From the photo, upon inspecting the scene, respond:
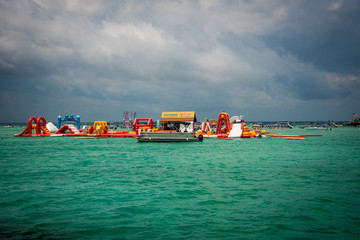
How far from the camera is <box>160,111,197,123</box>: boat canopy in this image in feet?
181

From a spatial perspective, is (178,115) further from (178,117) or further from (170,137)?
(170,137)

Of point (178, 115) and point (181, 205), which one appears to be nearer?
point (181, 205)

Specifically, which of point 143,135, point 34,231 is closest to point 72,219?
point 34,231

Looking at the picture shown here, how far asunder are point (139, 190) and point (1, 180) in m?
7.96

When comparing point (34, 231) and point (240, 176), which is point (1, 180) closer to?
point (34, 231)

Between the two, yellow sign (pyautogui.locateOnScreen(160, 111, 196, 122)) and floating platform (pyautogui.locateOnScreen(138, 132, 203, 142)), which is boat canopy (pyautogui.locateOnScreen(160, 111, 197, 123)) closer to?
yellow sign (pyautogui.locateOnScreen(160, 111, 196, 122))

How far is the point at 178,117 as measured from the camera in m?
56.0

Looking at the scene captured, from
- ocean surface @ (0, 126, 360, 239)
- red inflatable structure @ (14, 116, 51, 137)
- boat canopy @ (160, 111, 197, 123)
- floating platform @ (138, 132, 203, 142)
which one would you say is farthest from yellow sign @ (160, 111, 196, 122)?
ocean surface @ (0, 126, 360, 239)

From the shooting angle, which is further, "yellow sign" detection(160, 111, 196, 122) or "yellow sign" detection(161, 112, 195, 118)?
"yellow sign" detection(161, 112, 195, 118)

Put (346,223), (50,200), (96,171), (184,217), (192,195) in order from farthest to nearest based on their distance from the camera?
(96,171) < (192,195) < (50,200) < (184,217) < (346,223)

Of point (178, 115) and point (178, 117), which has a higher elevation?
point (178, 115)

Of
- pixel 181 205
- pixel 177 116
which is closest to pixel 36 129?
pixel 177 116

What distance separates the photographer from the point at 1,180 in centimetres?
1348

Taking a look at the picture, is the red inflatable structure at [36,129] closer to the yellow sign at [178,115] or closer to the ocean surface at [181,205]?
the yellow sign at [178,115]
